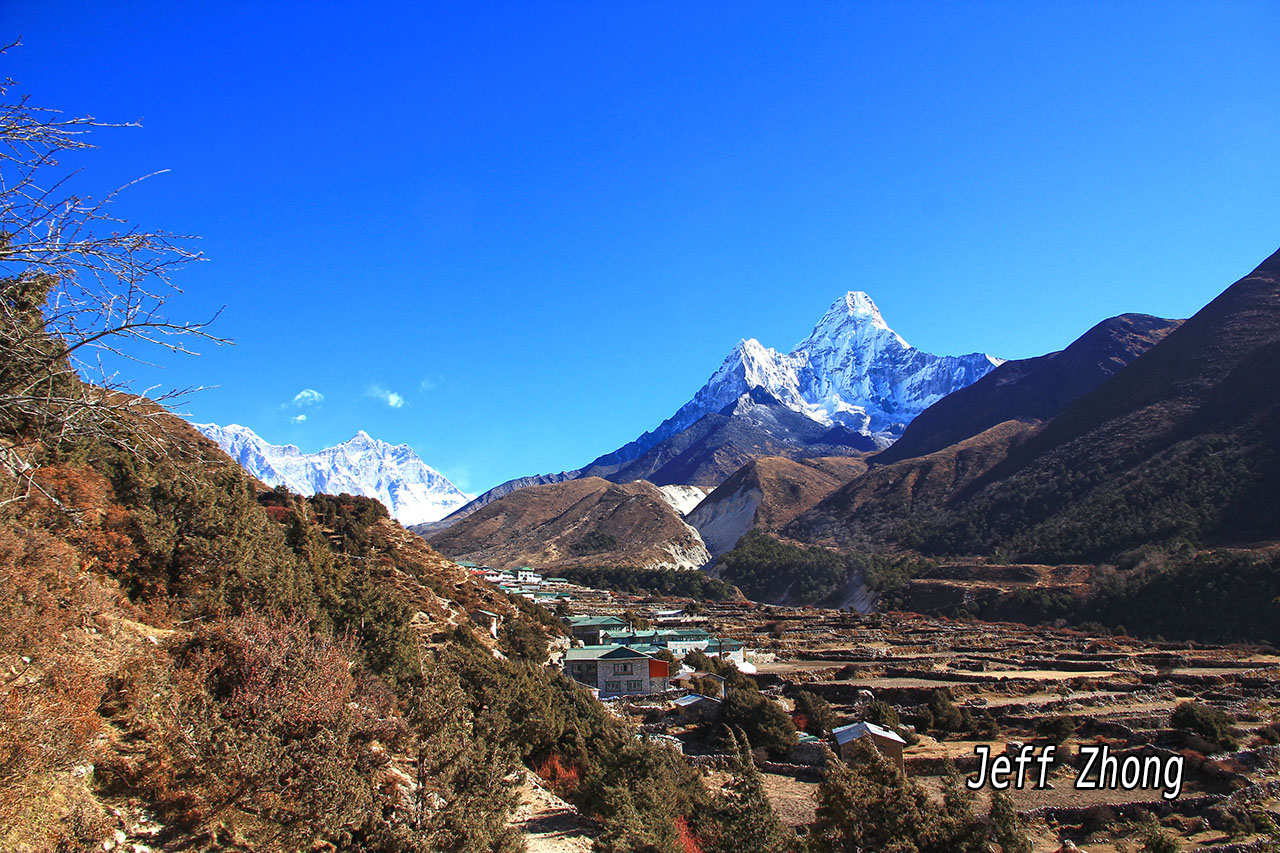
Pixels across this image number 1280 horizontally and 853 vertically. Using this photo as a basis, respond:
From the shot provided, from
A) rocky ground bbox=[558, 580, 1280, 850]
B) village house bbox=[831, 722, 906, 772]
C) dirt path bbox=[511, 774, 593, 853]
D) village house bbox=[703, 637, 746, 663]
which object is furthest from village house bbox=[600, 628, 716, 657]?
dirt path bbox=[511, 774, 593, 853]

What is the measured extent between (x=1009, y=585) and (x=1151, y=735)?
46.9 meters

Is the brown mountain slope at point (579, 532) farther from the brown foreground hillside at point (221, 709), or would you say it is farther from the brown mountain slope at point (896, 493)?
the brown foreground hillside at point (221, 709)

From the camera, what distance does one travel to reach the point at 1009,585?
66312 mm

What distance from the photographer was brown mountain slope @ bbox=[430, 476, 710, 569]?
4742 inches

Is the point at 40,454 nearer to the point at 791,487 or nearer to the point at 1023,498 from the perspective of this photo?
the point at 1023,498

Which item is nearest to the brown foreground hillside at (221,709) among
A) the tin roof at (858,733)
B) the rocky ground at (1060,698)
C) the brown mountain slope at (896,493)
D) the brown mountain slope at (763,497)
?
the tin roof at (858,733)

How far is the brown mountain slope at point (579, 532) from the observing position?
395 ft

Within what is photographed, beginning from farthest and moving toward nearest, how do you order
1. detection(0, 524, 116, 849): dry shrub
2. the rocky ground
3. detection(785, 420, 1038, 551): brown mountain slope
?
1. detection(785, 420, 1038, 551): brown mountain slope
2. the rocky ground
3. detection(0, 524, 116, 849): dry shrub

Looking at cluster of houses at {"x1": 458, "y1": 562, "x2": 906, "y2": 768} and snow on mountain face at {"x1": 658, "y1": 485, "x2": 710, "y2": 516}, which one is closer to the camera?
cluster of houses at {"x1": 458, "y1": 562, "x2": 906, "y2": 768}

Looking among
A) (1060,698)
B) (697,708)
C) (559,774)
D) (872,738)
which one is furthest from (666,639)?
(559,774)

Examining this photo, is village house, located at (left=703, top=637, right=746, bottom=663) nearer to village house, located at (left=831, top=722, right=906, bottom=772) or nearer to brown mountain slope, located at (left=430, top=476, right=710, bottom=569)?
village house, located at (left=831, top=722, right=906, bottom=772)

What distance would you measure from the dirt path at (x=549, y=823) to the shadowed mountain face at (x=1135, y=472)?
70.1 m

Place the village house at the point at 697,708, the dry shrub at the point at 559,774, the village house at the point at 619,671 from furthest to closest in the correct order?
1. the village house at the point at 619,671
2. the village house at the point at 697,708
3. the dry shrub at the point at 559,774

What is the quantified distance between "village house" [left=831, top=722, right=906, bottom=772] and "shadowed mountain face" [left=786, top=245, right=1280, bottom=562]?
191 feet
